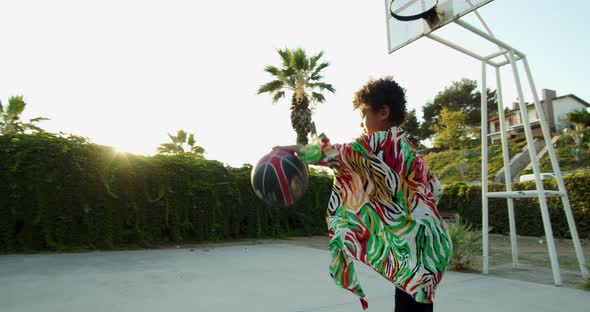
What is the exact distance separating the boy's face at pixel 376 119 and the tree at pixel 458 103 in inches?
1840

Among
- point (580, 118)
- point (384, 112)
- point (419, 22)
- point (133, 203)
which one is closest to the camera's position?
point (384, 112)

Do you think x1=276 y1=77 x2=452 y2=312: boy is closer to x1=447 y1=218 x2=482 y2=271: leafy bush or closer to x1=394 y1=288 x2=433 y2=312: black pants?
x1=394 y1=288 x2=433 y2=312: black pants

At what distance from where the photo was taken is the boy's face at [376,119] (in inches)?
76.8

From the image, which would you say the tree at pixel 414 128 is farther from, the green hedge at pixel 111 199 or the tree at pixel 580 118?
the green hedge at pixel 111 199

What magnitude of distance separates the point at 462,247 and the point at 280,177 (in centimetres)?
467

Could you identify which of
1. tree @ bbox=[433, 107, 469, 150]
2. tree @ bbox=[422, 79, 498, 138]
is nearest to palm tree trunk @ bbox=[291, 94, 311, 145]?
tree @ bbox=[433, 107, 469, 150]

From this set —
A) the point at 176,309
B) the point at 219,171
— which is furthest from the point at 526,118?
the point at 219,171

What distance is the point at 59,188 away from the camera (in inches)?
318

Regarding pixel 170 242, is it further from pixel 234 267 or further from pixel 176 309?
pixel 176 309

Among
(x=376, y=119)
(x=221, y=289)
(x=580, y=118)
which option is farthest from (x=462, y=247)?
(x=580, y=118)

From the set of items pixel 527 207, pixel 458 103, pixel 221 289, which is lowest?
pixel 221 289

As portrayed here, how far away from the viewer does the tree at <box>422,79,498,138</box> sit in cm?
4654

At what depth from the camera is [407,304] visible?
1780mm

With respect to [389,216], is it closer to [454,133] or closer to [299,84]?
[299,84]
